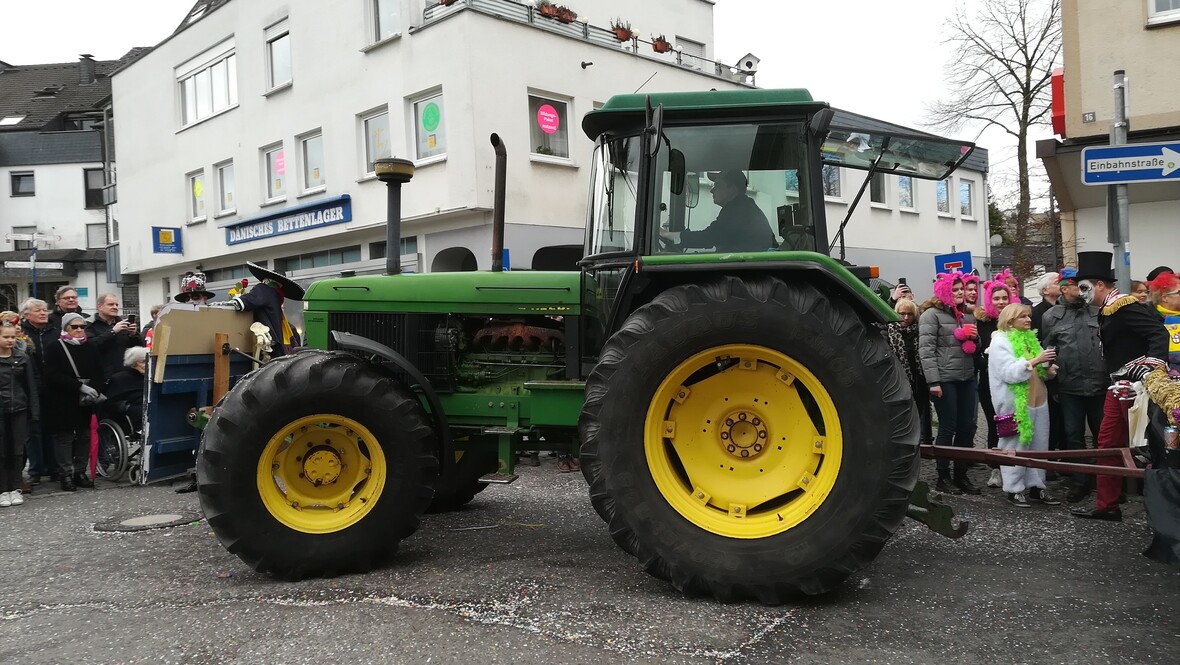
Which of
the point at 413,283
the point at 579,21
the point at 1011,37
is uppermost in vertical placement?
the point at 1011,37

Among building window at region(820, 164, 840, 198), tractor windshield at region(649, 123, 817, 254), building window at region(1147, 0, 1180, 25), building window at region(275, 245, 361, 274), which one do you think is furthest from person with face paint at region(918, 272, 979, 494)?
building window at region(275, 245, 361, 274)

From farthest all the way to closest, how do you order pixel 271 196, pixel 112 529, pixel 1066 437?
pixel 271 196
pixel 1066 437
pixel 112 529

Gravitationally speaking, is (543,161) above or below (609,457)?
above

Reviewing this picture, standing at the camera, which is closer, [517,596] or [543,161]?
[517,596]

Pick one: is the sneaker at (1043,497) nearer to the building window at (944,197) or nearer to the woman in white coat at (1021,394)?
the woman in white coat at (1021,394)

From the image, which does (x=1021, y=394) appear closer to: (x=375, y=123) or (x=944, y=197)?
(x=375, y=123)

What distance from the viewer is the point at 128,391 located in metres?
8.53

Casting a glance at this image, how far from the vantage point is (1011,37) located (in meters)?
23.7

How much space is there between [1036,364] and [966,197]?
2017cm

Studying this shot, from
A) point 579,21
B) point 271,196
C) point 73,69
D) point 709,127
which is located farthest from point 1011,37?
point 73,69

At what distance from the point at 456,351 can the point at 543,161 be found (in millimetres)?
10902

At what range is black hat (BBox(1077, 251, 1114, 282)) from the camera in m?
6.67

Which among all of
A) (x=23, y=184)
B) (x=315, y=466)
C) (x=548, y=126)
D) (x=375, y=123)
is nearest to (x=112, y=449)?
(x=315, y=466)

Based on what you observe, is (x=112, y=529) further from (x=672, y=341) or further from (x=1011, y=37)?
(x=1011, y=37)
